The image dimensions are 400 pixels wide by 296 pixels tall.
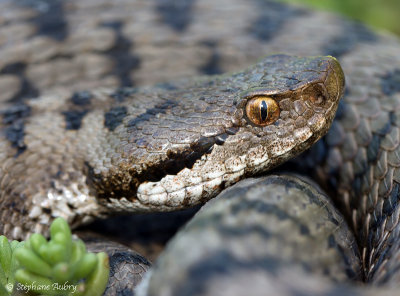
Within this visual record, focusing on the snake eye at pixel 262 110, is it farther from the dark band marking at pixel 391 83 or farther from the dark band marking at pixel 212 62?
the dark band marking at pixel 212 62

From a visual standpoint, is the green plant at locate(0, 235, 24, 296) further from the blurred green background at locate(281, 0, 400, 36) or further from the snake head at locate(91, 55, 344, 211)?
the blurred green background at locate(281, 0, 400, 36)

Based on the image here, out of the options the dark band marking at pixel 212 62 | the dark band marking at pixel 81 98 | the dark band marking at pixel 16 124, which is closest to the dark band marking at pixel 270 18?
the dark band marking at pixel 212 62

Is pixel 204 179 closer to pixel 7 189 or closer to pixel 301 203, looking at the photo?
pixel 301 203

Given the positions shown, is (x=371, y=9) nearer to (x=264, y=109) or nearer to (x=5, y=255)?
(x=264, y=109)

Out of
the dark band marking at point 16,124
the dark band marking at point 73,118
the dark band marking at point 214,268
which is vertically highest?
the dark band marking at point 214,268

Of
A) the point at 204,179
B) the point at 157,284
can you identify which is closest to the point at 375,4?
the point at 204,179

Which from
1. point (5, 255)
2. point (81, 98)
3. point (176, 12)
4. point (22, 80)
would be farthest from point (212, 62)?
point (5, 255)
